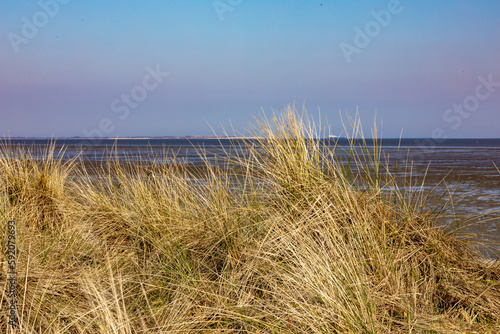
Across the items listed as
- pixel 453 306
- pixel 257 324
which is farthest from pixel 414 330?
pixel 257 324

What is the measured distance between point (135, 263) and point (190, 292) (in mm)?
549

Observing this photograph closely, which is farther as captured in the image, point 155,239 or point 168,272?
point 155,239

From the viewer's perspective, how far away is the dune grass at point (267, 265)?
1.94 metres

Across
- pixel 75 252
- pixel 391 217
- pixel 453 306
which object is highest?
pixel 391 217

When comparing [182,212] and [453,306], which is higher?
[182,212]

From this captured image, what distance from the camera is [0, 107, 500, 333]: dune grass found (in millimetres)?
1942

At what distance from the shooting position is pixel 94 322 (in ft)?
6.53

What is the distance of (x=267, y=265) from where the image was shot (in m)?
2.38

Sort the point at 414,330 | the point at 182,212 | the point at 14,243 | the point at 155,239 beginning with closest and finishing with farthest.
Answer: the point at 414,330 < the point at 14,243 < the point at 155,239 < the point at 182,212

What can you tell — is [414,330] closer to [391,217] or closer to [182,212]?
[391,217]

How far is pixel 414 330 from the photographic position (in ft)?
6.39

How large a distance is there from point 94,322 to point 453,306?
195cm

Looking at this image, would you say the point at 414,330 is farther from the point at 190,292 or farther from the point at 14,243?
the point at 14,243

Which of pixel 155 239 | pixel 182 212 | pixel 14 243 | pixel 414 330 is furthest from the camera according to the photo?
pixel 182 212
